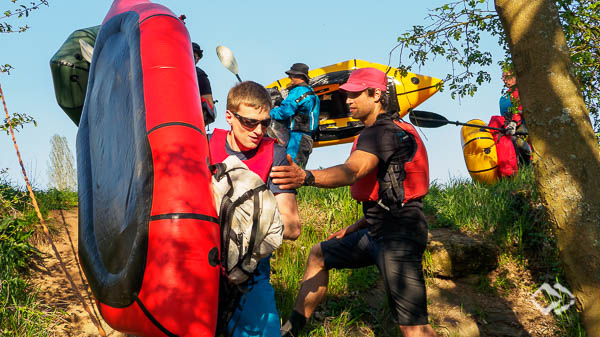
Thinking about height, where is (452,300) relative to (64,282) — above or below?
below

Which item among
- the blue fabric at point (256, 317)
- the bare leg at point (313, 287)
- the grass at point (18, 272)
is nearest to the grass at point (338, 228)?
the grass at point (18, 272)

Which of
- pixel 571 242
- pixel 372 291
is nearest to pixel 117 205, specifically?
pixel 571 242

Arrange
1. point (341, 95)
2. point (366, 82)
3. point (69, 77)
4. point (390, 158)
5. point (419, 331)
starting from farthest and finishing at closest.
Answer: point (341, 95)
point (69, 77)
point (366, 82)
point (390, 158)
point (419, 331)

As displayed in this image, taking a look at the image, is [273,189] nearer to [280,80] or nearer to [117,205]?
[117,205]

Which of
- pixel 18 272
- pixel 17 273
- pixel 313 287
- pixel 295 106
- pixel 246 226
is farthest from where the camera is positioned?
pixel 295 106

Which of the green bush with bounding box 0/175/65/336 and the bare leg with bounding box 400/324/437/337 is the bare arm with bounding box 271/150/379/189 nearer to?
the bare leg with bounding box 400/324/437/337

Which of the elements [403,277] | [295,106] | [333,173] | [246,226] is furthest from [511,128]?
[246,226]

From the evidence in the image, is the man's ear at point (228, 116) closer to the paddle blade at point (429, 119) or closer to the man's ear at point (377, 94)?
the man's ear at point (377, 94)

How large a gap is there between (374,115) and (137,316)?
7.23 ft

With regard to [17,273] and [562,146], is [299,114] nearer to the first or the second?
[17,273]

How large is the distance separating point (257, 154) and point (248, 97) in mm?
314

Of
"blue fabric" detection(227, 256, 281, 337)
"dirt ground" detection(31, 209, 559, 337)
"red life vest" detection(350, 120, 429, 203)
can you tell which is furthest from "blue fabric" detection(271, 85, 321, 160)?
"blue fabric" detection(227, 256, 281, 337)

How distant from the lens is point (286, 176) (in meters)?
2.56

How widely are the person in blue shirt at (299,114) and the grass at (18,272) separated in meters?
3.26
